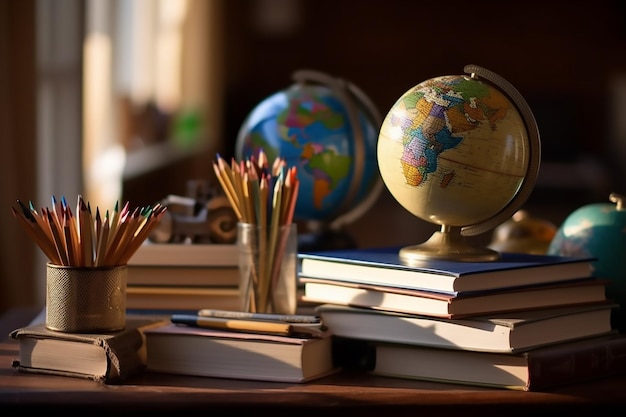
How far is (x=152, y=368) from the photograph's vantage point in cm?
117

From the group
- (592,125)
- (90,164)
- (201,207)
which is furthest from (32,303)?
(592,125)

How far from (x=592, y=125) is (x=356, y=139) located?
5.88m

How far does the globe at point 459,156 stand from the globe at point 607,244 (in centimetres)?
16

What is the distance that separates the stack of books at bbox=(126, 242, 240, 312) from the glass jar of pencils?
111 mm

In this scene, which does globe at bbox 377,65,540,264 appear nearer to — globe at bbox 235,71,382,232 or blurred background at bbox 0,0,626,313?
globe at bbox 235,71,382,232

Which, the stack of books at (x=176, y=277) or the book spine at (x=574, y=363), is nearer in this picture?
the book spine at (x=574, y=363)

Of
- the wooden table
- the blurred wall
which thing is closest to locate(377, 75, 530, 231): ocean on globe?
the wooden table

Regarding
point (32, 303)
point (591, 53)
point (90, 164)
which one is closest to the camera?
point (32, 303)

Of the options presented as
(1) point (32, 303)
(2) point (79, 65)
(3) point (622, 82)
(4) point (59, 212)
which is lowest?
(1) point (32, 303)

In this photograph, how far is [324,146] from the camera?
1.55 meters

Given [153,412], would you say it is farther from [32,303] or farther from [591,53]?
[591,53]

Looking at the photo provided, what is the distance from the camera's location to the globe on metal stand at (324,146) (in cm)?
155

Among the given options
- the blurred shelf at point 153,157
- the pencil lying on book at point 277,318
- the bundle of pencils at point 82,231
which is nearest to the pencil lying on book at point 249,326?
the pencil lying on book at point 277,318

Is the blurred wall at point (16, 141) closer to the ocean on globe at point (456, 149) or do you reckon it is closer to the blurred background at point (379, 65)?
the blurred background at point (379, 65)
